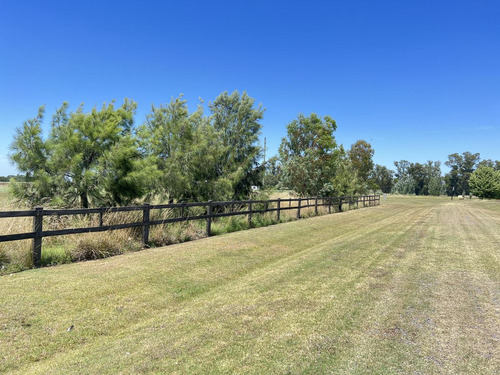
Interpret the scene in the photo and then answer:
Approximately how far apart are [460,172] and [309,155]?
12844 cm

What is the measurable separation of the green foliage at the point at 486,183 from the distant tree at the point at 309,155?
65.0 m

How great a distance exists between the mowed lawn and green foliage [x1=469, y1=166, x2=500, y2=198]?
85.1 meters

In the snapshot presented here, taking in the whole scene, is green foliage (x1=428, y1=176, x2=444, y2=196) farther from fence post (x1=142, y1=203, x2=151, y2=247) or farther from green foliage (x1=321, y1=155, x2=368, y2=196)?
fence post (x1=142, y1=203, x2=151, y2=247)

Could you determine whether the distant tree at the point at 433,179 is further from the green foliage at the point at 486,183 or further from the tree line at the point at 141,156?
the tree line at the point at 141,156

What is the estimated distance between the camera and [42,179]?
30.5 ft

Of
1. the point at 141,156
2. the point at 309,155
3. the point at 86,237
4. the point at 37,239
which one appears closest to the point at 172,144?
the point at 141,156

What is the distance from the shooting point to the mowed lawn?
3166mm

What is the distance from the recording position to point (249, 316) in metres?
4.25

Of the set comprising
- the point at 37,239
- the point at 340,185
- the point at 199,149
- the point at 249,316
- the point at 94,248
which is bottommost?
the point at 249,316

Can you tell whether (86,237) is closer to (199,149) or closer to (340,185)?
(199,149)

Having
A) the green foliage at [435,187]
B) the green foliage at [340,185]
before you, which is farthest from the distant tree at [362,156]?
the green foliage at [435,187]

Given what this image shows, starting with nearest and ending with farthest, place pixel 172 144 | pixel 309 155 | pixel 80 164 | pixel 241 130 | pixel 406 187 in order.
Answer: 1. pixel 80 164
2. pixel 172 144
3. pixel 241 130
4. pixel 309 155
5. pixel 406 187

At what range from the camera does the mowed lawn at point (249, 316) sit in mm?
3166

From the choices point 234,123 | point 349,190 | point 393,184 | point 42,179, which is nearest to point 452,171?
point 393,184
